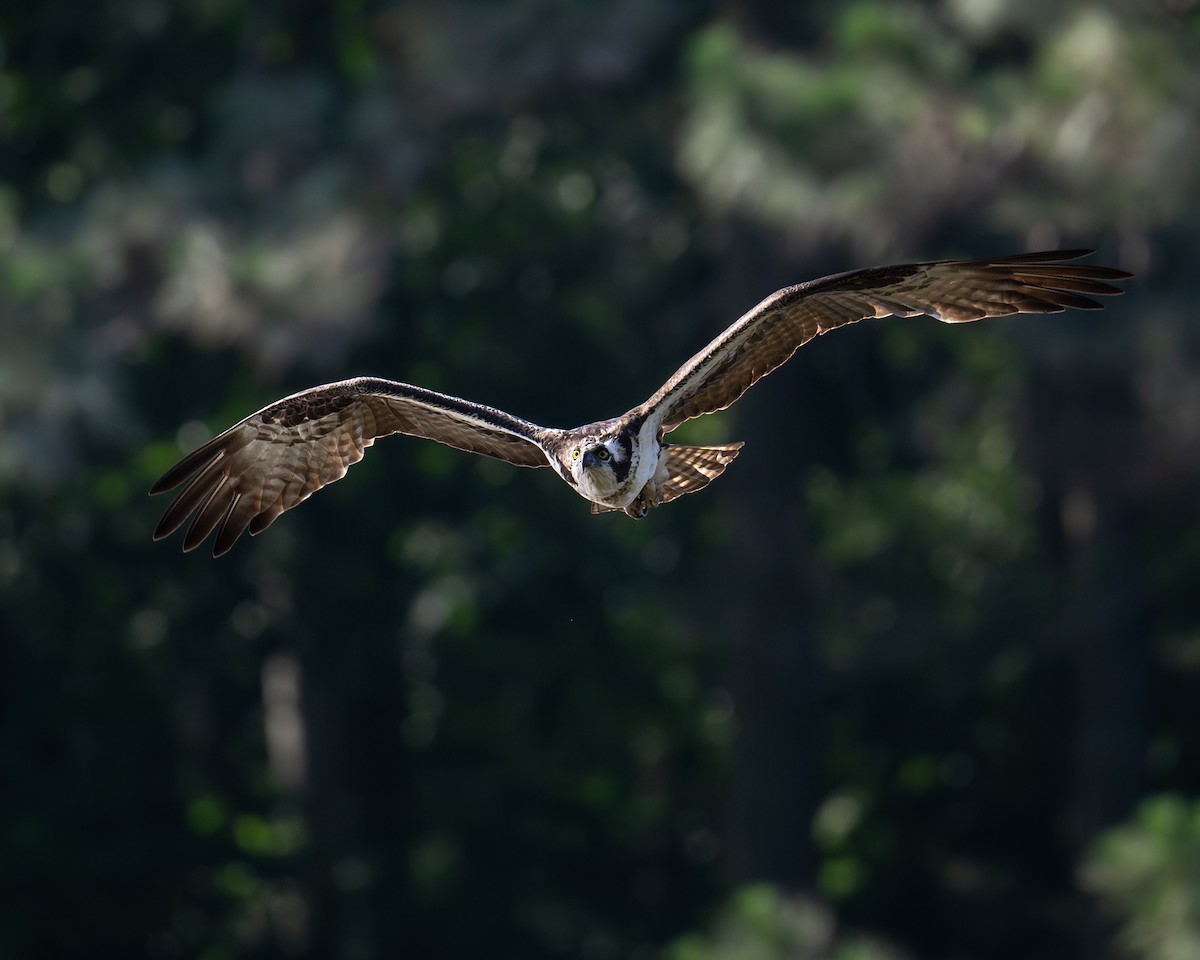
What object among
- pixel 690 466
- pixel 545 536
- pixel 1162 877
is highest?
pixel 545 536

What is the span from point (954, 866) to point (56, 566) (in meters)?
7.12

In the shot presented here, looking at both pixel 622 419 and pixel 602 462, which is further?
pixel 622 419

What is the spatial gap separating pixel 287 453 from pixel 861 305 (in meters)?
2.26

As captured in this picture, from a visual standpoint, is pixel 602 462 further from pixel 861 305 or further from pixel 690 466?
pixel 861 305

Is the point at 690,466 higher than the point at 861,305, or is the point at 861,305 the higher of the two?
the point at 861,305

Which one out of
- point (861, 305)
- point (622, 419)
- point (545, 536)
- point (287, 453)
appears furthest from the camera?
point (545, 536)

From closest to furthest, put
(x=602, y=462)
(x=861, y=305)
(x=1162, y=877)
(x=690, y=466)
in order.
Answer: (x=602, y=462)
(x=861, y=305)
(x=690, y=466)
(x=1162, y=877)

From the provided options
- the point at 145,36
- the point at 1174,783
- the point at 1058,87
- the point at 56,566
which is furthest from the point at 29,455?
the point at 1174,783

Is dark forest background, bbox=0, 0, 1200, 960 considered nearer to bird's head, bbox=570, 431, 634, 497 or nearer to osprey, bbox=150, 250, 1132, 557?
osprey, bbox=150, 250, 1132, 557

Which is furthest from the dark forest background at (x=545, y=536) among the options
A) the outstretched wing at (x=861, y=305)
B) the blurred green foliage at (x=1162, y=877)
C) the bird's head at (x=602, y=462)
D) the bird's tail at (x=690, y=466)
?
the bird's head at (x=602, y=462)

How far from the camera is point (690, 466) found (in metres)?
8.91

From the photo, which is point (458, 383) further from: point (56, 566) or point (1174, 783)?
point (1174, 783)

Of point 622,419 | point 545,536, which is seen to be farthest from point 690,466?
point 545,536

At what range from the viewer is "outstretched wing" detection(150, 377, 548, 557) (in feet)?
29.3
